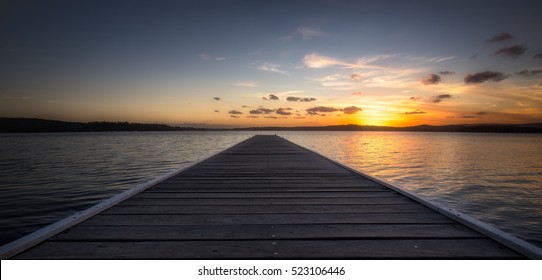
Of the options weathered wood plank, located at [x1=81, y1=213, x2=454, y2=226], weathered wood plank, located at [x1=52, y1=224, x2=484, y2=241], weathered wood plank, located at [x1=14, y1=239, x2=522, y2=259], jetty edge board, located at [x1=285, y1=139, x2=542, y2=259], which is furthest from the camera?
weathered wood plank, located at [x1=81, y1=213, x2=454, y2=226]

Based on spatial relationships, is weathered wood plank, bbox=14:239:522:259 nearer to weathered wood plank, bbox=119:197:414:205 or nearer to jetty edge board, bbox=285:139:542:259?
jetty edge board, bbox=285:139:542:259

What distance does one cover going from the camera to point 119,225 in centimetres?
317

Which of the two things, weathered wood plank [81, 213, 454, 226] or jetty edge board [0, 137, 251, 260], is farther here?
weathered wood plank [81, 213, 454, 226]

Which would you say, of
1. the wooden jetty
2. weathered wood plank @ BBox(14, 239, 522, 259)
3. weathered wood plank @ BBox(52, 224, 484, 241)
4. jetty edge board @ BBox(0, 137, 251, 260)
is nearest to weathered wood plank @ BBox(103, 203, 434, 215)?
the wooden jetty

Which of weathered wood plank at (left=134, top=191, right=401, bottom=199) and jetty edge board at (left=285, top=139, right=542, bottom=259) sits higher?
jetty edge board at (left=285, top=139, right=542, bottom=259)

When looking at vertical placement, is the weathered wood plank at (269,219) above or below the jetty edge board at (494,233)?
below

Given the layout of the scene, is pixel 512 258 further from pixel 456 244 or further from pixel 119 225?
pixel 119 225

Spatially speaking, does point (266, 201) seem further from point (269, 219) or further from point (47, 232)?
point (47, 232)

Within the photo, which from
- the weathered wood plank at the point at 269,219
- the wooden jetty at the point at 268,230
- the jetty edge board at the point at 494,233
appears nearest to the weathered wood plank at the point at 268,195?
the wooden jetty at the point at 268,230

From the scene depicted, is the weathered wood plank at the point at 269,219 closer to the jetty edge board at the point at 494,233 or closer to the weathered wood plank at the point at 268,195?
the jetty edge board at the point at 494,233

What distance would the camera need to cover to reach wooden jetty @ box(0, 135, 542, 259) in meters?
2.52

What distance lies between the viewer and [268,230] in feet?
10.1

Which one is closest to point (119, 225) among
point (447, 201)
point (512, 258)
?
point (512, 258)

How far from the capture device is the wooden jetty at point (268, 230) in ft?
8.28
